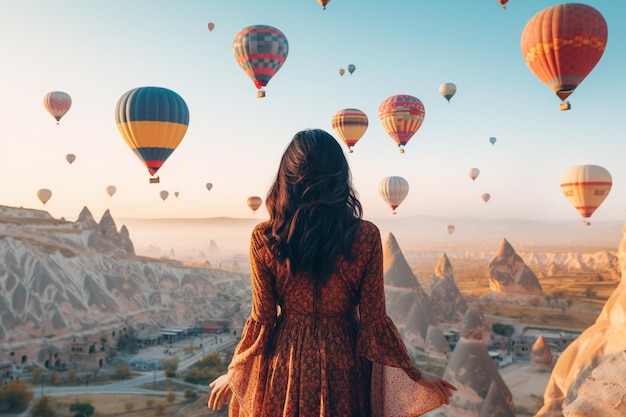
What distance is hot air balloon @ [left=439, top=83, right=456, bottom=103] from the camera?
94.1 ft

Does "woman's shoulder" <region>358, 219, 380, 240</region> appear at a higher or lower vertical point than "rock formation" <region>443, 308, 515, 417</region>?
higher

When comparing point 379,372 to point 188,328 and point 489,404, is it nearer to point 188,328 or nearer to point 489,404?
point 489,404

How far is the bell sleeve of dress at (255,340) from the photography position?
2.01 metres

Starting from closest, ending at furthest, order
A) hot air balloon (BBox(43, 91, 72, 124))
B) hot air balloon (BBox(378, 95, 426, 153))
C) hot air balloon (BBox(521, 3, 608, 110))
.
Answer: hot air balloon (BBox(521, 3, 608, 110))
hot air balloon (BBox(378, 95, 426, 153))
hot air balloon (BBox(43, 91, 72, 124))

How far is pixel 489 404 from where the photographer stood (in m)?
13.5

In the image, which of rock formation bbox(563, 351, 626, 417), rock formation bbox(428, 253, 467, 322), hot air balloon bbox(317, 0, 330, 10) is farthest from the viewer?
rock formation bbox(428, 253, 467, 322)

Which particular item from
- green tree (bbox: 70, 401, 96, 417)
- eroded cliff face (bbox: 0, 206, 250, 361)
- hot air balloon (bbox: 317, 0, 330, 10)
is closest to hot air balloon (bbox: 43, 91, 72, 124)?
green tree (bbox: 70, 401, 96, 417)

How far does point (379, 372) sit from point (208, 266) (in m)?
62.3

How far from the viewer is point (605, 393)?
2.69 metres

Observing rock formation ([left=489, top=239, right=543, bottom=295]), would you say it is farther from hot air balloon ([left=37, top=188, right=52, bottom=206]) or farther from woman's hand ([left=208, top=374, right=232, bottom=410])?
woman's hand ([left=208, top=374, right=232, bottom=410])

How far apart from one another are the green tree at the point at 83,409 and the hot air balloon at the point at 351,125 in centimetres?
1468

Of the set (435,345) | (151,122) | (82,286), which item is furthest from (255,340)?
(82,286)

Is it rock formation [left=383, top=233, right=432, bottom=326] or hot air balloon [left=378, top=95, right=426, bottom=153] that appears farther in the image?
rock formation [left=383, top=233, right=432, bottom=326]

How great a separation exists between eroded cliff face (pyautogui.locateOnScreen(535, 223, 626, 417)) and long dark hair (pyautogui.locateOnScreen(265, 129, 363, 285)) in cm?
1102
